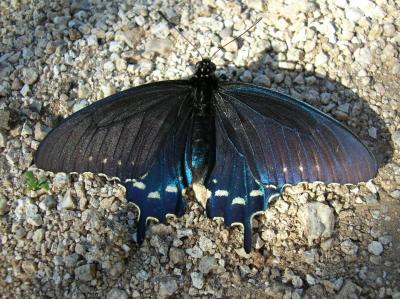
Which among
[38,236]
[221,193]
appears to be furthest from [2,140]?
[221,193]

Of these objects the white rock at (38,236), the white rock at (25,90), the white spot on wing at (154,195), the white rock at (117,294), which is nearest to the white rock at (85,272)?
the white rock at (117,294)

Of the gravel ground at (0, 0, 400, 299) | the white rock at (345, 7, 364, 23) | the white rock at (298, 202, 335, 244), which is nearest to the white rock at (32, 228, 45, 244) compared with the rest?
the gravel ground at (0, 0, 400, 299)

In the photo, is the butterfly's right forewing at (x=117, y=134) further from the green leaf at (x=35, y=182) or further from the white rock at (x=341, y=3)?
the white rock at (x=341, y=3)

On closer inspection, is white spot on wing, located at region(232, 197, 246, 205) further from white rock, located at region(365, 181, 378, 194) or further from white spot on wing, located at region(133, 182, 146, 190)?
white rock, located at region(365, 181, 378, 194)

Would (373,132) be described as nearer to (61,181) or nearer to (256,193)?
(256,193)

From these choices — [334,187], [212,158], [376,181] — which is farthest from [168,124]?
[376,181]
